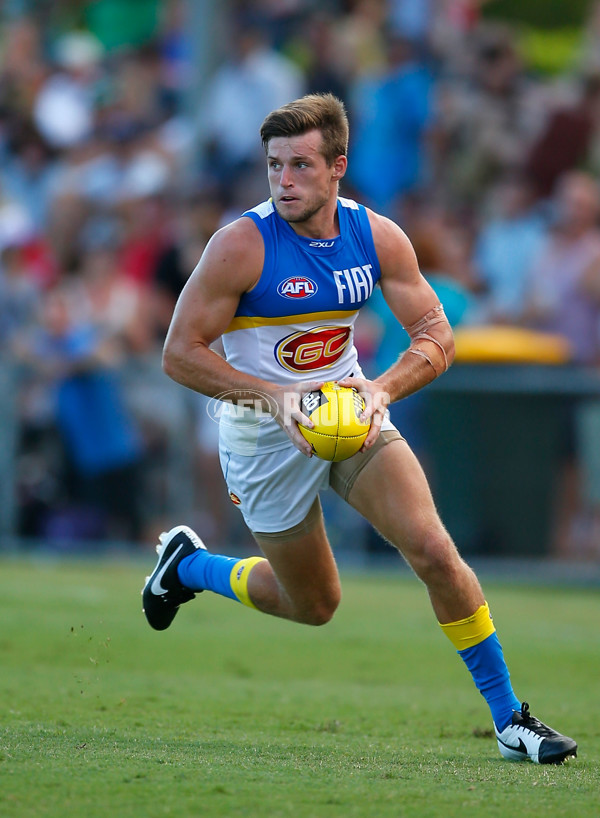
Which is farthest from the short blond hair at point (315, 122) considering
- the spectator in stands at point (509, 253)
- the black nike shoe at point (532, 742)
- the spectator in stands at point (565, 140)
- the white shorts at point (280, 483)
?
the spectator in stands at point (565, 140)

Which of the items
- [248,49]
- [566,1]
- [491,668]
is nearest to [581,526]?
[491,668]

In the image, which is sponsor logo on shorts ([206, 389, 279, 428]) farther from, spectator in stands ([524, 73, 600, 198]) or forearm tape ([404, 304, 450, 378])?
spectator in stands ([524, 73, 600, 198])

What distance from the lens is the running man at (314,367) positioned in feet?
18.2

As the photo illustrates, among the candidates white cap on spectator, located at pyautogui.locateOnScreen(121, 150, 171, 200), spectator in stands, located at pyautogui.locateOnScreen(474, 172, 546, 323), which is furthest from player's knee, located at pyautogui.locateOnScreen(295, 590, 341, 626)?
white cap on spectator, located at pyautogui.locateOnScreen(121, 150, 171, 200)

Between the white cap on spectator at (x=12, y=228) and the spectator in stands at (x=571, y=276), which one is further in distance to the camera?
the white cap on spectator at (x=12, y=228)

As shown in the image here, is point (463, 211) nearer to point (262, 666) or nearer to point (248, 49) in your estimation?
point (248, 49)

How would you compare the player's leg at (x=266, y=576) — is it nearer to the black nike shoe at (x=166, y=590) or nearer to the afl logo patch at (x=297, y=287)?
the black nike shoe at (x=166, y=590)

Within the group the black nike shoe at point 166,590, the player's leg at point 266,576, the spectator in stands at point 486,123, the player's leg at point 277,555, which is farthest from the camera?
the spectator in stands at point 486,123

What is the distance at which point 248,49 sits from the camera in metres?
14.8

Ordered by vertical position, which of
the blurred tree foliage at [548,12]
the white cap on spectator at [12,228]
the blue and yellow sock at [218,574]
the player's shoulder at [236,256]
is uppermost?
Result: the blurred tree foliage at [548,12]

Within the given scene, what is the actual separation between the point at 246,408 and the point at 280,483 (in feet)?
1.33

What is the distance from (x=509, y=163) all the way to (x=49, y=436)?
17.4 feet

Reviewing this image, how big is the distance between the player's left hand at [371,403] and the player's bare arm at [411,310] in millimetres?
249

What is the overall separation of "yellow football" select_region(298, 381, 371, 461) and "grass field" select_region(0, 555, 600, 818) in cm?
125
